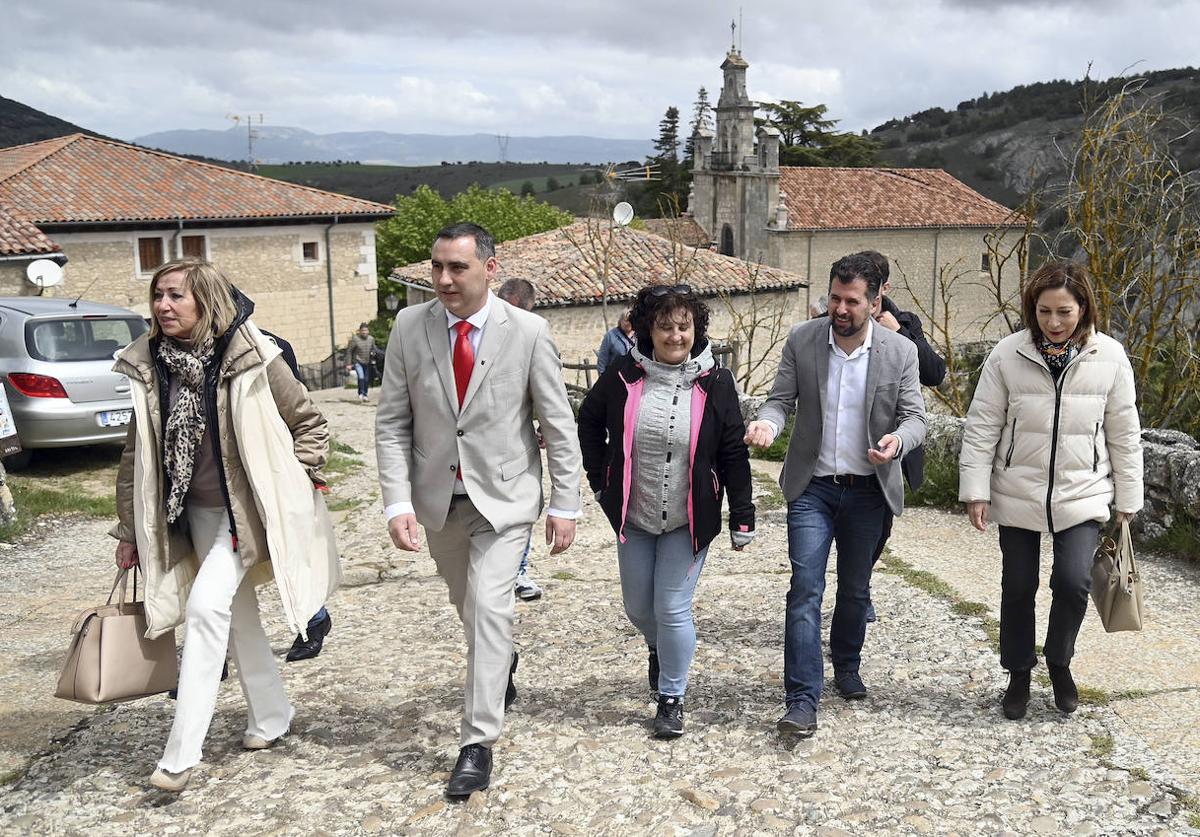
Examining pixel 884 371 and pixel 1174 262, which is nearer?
pixel 884 371

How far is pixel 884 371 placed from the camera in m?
4.55

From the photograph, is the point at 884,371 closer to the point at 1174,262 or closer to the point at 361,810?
the point at 361,810

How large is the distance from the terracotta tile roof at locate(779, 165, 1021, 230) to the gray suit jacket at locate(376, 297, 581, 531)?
1645 inches

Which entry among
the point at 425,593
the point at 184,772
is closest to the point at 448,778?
the point at 184,772

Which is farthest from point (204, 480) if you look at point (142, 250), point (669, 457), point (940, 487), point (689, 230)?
point (689, 230)

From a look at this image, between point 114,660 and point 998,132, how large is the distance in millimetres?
87076

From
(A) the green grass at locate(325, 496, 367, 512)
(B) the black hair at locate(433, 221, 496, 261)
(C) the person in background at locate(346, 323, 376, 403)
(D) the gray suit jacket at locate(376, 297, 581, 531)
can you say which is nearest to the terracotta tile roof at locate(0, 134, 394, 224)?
(C) the person in background at locate(346, 323, 376, 403)

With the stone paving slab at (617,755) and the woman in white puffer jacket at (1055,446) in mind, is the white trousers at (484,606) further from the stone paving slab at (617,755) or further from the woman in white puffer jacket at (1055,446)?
the woman in white puffer jacket at (1055,446)

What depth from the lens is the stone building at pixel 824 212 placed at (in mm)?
45406

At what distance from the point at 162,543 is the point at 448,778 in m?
1.36

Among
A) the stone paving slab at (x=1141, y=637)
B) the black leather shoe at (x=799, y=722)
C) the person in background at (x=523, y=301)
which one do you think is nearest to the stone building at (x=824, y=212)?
the stone paving slab at (x=1141, y=637)

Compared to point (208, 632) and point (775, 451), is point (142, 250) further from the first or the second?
point (208, 632)

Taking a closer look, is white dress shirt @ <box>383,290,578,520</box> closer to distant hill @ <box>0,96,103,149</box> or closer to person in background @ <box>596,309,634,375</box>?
person in background @ <box>596,309,634,375</box>

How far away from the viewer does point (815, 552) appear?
14.9 ft
